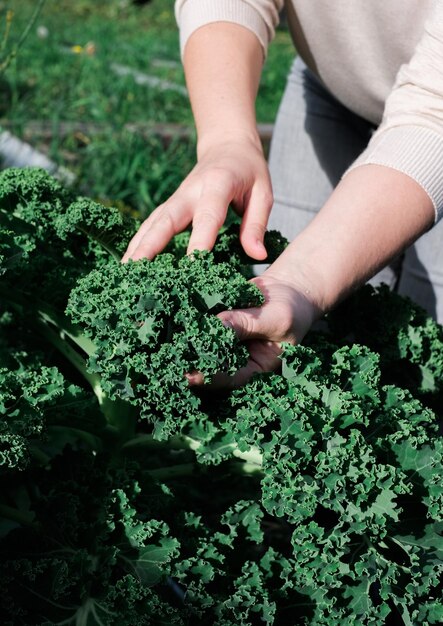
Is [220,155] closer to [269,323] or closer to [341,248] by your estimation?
[341,248]

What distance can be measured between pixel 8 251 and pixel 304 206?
175 centimetres

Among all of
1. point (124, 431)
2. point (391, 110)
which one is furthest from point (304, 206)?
point (124, 431)

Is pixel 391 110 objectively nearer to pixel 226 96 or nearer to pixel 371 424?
pixel 226 96

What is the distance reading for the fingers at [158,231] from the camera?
7.07 feet

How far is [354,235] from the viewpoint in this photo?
7.00 ft

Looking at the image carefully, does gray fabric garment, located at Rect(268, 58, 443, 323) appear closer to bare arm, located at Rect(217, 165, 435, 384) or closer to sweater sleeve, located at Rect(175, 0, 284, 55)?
sweater sleeve, located at Rect(175, 0, 284, 55)

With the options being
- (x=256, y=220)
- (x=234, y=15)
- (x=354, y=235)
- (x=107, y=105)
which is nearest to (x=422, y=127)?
(x=354, y=235)

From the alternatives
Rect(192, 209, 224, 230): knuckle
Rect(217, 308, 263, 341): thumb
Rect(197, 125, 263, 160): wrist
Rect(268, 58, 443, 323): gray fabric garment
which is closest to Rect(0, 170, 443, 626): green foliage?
Rect(217, 308, 263, 341): thumb

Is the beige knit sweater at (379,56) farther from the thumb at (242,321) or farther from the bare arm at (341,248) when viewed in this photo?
the thumb at (242,321)

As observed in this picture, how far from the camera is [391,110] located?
233 cm

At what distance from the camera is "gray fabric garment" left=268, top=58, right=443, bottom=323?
3551 millimetres

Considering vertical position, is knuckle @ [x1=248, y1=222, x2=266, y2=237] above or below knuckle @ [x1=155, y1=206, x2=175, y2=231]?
below

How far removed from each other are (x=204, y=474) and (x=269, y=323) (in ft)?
1.99

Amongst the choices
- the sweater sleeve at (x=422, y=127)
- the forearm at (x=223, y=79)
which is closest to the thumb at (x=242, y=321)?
the sweater sleeve at (x=422, y=127)
